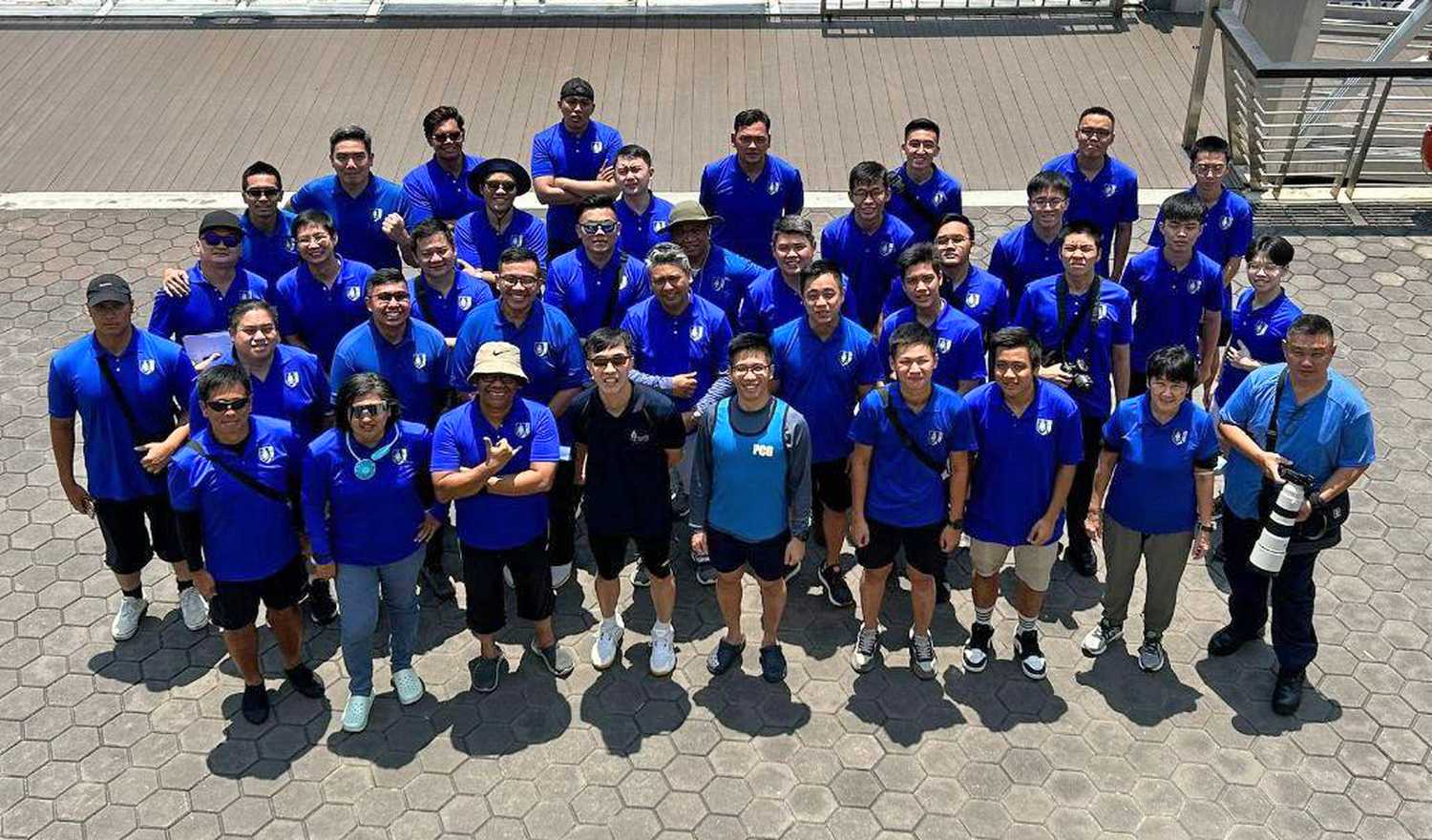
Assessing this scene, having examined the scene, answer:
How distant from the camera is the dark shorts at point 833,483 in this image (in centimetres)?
726

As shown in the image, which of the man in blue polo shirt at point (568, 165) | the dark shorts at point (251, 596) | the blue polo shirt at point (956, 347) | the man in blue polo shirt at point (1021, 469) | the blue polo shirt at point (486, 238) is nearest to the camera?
the man in blue polo shirt at point (1021, 469)

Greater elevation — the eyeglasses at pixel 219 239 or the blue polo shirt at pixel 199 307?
the eyeglasses at pixel 219 239

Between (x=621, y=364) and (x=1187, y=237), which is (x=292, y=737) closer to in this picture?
(x=621, y=364)

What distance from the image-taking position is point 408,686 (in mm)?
6910

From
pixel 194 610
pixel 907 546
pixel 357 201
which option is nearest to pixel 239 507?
pixel 194 610

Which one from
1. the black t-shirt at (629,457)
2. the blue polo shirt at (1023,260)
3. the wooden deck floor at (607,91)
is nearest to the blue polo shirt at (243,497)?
the black t-shirt at (629,457)

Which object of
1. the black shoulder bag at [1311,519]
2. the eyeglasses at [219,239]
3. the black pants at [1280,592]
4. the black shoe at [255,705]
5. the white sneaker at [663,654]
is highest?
the eyeglasses at [219,239]

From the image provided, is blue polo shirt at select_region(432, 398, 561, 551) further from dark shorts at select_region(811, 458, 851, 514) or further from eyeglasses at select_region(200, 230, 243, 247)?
eyeglasses at select_region(200, 230, 243, 247)

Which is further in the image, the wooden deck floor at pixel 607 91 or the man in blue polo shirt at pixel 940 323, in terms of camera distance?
the wooden deck floor at pixel 607 91

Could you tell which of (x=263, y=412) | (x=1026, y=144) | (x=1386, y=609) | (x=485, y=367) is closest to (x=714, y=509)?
(x=485, y=367)

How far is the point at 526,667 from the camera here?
7.20 metres

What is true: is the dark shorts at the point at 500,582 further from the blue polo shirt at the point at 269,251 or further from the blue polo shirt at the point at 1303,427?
the blue polo shirt at the point at 1303,427

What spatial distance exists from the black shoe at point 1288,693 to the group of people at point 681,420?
0.7 inches

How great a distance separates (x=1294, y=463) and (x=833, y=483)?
8.43ft
